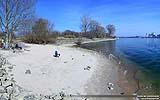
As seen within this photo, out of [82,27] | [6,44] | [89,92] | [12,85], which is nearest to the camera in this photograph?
[12,85]

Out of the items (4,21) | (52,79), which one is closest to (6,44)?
(4,21)

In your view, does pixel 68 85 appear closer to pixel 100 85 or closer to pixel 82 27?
pixel 100 85

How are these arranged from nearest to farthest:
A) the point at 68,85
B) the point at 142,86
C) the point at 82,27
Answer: the point at 68,85 → the point at 142,86 → the point at 82,27

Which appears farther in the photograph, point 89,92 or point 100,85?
point 100,85

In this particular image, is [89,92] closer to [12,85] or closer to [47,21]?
[12,85]

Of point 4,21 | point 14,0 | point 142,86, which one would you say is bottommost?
point 142,86

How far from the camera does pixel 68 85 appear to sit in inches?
659

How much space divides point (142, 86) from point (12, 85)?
31.4ft

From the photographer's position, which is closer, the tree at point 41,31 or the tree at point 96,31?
the tree at point 41,31

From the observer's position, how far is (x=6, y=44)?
40125 millimetres

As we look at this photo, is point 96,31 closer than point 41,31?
No

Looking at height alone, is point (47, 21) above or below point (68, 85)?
above

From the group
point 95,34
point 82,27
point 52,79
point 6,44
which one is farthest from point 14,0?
point 95,34

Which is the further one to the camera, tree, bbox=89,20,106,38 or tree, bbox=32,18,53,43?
tree, bbox=89,20,106,38
